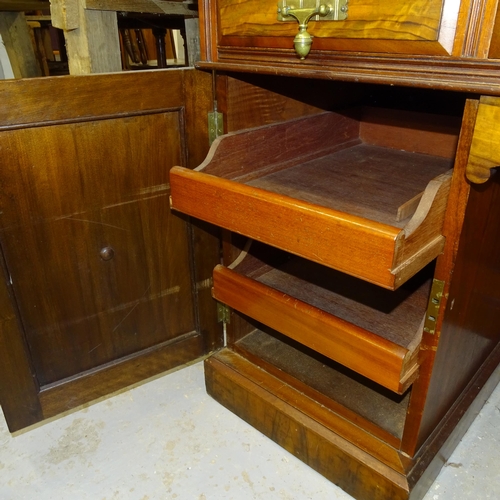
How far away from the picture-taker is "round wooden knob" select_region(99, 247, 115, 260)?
1093 mm

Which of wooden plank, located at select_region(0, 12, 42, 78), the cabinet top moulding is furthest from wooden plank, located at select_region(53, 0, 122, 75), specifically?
wooden plank, located at select_region(0, 12, 42, 78)

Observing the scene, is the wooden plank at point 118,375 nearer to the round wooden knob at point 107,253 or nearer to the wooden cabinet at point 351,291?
the wooden cabinet at point 351,291

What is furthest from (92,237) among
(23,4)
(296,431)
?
(23,4)

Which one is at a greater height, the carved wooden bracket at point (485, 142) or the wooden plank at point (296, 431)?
the carved wooden bracket at point (485, 142)

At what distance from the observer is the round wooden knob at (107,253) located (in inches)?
43.0

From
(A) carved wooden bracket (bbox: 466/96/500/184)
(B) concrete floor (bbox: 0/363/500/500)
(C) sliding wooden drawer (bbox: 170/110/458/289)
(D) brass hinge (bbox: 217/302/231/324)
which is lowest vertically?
(B) concrete floor (bbox: 0/363/500/500)

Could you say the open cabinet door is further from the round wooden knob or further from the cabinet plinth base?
the cabinet plinth base

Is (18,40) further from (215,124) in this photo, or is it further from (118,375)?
(118,375)

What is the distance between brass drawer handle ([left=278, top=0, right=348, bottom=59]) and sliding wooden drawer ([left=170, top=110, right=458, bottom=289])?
243mm

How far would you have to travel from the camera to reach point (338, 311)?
106 cm

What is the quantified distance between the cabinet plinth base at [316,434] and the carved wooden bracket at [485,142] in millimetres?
603

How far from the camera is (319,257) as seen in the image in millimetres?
746

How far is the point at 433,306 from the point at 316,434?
16.3 inches

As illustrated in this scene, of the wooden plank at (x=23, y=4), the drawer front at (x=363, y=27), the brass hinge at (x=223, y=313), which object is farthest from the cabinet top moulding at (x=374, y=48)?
the wooden plank at (x=23, y=4)
